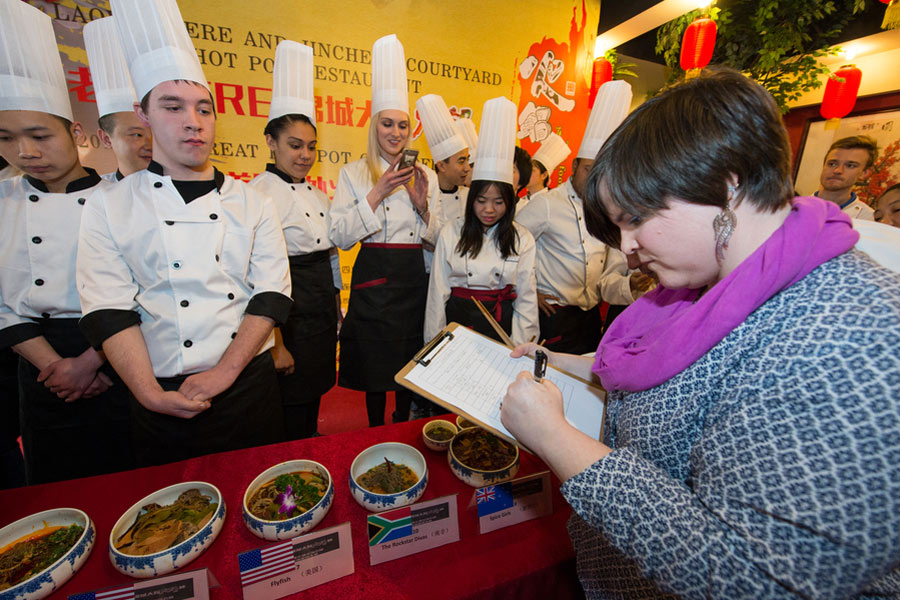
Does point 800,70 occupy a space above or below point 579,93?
above

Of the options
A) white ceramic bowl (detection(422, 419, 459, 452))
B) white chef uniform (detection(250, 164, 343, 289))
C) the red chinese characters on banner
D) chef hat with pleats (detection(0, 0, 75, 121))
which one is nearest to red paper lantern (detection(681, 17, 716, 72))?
the red chinese characters on banner

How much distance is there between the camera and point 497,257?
2.00m

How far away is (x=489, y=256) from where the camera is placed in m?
1.99

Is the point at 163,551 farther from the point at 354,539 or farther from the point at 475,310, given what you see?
the point at 475,310

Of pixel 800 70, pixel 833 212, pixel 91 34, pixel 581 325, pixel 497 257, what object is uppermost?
pixel 800 70

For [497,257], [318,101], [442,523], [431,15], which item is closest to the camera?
[442,523]

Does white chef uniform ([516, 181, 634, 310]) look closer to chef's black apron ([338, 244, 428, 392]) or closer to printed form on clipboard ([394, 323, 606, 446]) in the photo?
chef's black apron ([338, 244, 428, 392])

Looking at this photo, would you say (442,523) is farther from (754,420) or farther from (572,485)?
(754,420)

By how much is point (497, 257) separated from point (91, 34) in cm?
199

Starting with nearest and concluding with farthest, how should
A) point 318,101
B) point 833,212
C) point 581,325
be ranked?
1. point 833,212
2. point 581,325
3. point 318,101

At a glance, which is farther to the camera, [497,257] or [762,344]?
[497,257]

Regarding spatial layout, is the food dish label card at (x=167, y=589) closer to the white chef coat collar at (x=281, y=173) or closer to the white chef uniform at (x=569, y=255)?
the white chef coat collar at (x=281, y=173)

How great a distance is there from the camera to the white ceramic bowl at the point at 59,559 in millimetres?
635

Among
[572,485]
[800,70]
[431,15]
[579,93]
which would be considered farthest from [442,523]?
[800,70]
